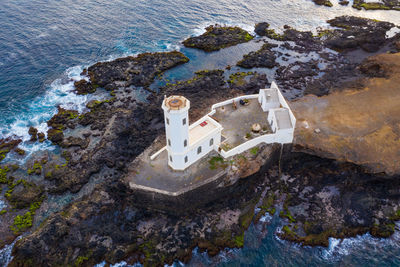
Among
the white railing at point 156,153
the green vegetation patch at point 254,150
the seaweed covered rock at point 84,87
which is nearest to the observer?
the white railing at point 156,153

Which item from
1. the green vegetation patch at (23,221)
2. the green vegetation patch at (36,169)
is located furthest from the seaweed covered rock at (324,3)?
the green vegetation patch at (23,221)

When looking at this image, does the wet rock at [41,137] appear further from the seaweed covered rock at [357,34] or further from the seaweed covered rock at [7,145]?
the seaweed covered rock at [357,34]

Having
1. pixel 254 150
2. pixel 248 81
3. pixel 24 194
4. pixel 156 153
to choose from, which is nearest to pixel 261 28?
pixel 248 81

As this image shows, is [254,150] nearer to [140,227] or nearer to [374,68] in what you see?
[140,227]

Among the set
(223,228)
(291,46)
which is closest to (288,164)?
(223,228)

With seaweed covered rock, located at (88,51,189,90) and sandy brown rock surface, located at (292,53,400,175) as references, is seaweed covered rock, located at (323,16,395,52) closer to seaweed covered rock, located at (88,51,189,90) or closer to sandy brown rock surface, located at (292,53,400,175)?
sandy brown rock surface, located at (292,53,400,175)

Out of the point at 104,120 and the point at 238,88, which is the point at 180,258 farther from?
the point at 238,88

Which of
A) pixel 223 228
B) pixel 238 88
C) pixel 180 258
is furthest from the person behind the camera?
pixel 238 88
